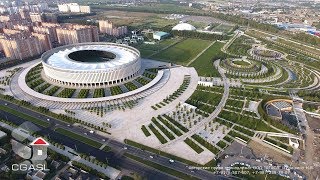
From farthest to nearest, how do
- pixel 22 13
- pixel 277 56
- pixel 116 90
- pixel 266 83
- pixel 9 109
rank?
pixel 22 13 → pixel 277 56 → pixel 266 83 → pixel 116 90 → pixel 9 109

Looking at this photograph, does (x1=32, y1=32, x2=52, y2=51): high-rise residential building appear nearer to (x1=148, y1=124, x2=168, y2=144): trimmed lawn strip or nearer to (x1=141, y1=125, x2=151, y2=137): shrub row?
(x1=141, y1=125, x2=151, y2=137): shrub row

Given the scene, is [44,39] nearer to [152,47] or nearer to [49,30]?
[49,30]

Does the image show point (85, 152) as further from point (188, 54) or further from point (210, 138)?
point (188, 54)

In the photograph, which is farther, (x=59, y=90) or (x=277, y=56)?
(x=277, y=56)

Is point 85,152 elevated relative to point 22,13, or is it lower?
lower

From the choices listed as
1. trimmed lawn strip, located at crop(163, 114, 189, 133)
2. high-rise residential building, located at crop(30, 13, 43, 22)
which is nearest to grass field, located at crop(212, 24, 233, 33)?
high-rise residential building, located at crop(30, 13, 43, 22)

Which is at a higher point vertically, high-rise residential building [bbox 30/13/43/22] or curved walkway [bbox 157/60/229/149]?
high-rise residential building [bbox 30/13/43/22]

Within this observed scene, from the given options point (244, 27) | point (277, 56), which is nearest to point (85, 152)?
point (277, 56)
